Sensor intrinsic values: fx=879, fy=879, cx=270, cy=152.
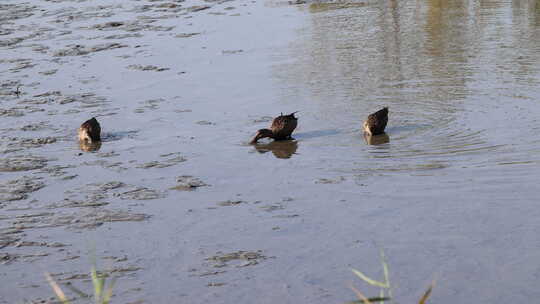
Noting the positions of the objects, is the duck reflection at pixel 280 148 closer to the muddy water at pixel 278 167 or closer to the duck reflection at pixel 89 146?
the muddy water at pixel 278 167

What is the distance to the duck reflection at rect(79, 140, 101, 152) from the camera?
1030 centimetres

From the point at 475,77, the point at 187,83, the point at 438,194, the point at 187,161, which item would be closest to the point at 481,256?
the point at 438,194

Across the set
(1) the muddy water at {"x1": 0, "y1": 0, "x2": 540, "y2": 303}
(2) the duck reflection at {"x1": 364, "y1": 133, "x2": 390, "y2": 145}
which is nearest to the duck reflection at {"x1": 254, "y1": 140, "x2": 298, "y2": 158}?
(1) the muddy water at {"x1": 0, "y1": 0, "x2": 540, "y2": 303}

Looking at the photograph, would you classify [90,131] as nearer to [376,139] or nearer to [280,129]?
[280,129]

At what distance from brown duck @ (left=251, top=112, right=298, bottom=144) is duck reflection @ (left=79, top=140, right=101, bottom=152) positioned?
187cm

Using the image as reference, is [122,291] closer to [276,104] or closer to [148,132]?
[148,132]

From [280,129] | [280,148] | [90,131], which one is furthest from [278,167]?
[90,131]

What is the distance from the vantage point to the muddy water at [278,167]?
250 inches

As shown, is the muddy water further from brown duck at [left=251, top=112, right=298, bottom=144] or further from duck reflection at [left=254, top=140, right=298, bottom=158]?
brown duck at [left=251, top=112, right=298, bottom=144]

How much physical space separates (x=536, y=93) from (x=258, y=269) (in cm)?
640

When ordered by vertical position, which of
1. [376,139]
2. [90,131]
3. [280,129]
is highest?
[90,131]

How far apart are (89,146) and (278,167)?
2570mm

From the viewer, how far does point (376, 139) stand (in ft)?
32.2

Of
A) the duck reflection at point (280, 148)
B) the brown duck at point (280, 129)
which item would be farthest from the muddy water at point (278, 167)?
the brown duck at point (280, 129)
